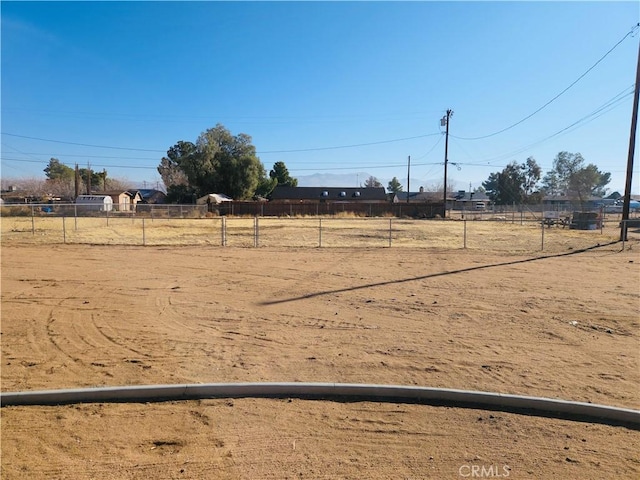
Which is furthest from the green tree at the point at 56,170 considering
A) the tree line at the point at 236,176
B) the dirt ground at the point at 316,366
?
the dirt ground at the point at 316,366

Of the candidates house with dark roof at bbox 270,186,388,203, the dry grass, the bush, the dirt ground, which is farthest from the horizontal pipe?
house with dark roof at bbox 270,186,388,203

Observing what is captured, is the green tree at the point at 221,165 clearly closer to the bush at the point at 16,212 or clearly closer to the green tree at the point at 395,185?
the bush at the point at 16,212

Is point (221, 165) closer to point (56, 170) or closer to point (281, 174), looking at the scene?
point (281, 174)

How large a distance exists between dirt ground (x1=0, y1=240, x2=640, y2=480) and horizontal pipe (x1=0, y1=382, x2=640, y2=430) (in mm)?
129

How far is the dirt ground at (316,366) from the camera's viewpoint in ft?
11.8

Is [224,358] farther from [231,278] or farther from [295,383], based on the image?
[231,278]

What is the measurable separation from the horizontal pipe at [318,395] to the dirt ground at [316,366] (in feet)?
0.42

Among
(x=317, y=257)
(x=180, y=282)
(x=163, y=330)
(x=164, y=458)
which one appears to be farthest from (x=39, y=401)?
(x=317, y=257)

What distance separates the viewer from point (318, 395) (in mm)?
4699

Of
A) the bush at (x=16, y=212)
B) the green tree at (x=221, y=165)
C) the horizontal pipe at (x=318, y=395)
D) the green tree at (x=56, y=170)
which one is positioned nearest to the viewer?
the horizontal pipe at (x=318, y=395)

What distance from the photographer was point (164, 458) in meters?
3.58

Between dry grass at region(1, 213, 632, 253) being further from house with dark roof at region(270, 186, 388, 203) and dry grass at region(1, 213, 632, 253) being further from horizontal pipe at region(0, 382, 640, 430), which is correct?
house with dark roof at region(270, 186, 388, 203)

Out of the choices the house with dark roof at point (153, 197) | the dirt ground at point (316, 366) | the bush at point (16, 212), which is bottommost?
the dirt ground at point (316, 366)

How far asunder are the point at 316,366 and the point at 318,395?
87 centimetres
